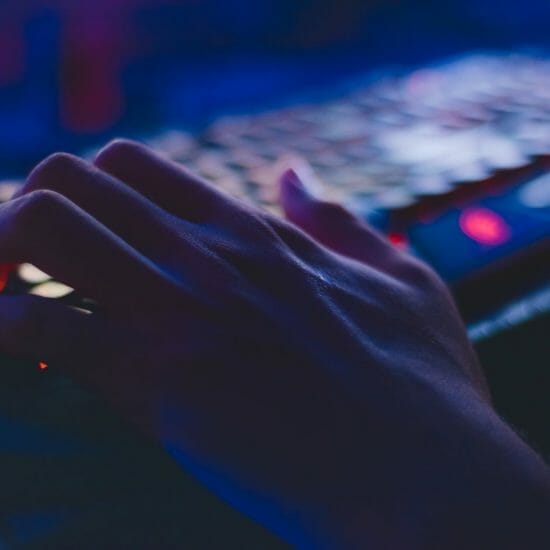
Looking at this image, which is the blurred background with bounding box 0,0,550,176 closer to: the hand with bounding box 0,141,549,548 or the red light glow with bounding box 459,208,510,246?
the hand with bounding box 0,141,549,548

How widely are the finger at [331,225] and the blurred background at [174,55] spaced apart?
255 mm

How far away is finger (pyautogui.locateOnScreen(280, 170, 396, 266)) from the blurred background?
0.84 feet

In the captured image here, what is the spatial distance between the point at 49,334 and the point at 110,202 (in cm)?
10

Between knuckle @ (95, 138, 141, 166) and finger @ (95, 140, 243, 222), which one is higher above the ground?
knuckle @ (95, 138, 141, 166)

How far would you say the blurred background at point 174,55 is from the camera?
687 mm

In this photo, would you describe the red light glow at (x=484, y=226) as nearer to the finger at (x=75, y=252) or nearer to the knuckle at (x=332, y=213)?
the knuckle at (x=332, y=213)

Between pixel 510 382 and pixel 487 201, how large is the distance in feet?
0.49

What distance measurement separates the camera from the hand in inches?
14.9

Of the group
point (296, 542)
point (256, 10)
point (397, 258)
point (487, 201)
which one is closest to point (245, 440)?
point (296, 542)

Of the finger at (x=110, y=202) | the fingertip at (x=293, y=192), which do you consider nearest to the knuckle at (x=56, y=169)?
the finger at (x=110, y=202)

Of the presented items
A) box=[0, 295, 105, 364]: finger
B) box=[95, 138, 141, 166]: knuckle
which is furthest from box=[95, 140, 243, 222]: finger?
box=[0, 295, 105, 364]: finger

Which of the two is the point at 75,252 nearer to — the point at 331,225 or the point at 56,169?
the point at 56,169

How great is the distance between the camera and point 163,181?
515 mm

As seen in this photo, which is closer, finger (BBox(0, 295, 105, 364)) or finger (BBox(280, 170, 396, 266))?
finger (BBox(0, 295, 105, 364))
